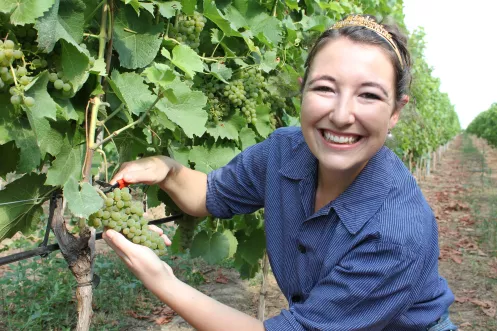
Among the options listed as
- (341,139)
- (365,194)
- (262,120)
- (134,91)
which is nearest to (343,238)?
(365,194)

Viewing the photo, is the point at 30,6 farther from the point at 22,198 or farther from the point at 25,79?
the point at 22,198

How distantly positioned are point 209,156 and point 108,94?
87 cm

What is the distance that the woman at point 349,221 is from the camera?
1.65 meters

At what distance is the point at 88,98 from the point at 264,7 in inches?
58.2

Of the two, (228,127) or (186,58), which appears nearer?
(186,58)

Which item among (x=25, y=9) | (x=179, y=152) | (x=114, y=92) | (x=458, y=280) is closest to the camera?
(x=25, y=9)

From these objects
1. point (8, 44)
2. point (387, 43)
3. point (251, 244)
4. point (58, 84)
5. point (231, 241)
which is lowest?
point (251, 244)

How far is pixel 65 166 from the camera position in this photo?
69.9 inches

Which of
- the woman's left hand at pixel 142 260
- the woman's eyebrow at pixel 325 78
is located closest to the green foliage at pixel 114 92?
the woman's left hand at pixel 142 260

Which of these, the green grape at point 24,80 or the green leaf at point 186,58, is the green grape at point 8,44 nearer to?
the green grape at point 24,80

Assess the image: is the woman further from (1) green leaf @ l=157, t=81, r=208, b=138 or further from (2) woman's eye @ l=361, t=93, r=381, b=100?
(1) green leaf @ l=157, t=81, r=208, b=138

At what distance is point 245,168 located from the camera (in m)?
2.26

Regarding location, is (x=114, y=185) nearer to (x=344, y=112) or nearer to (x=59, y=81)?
(x=59, y=81)

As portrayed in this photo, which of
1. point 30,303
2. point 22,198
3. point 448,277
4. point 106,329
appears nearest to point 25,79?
point 22,198
